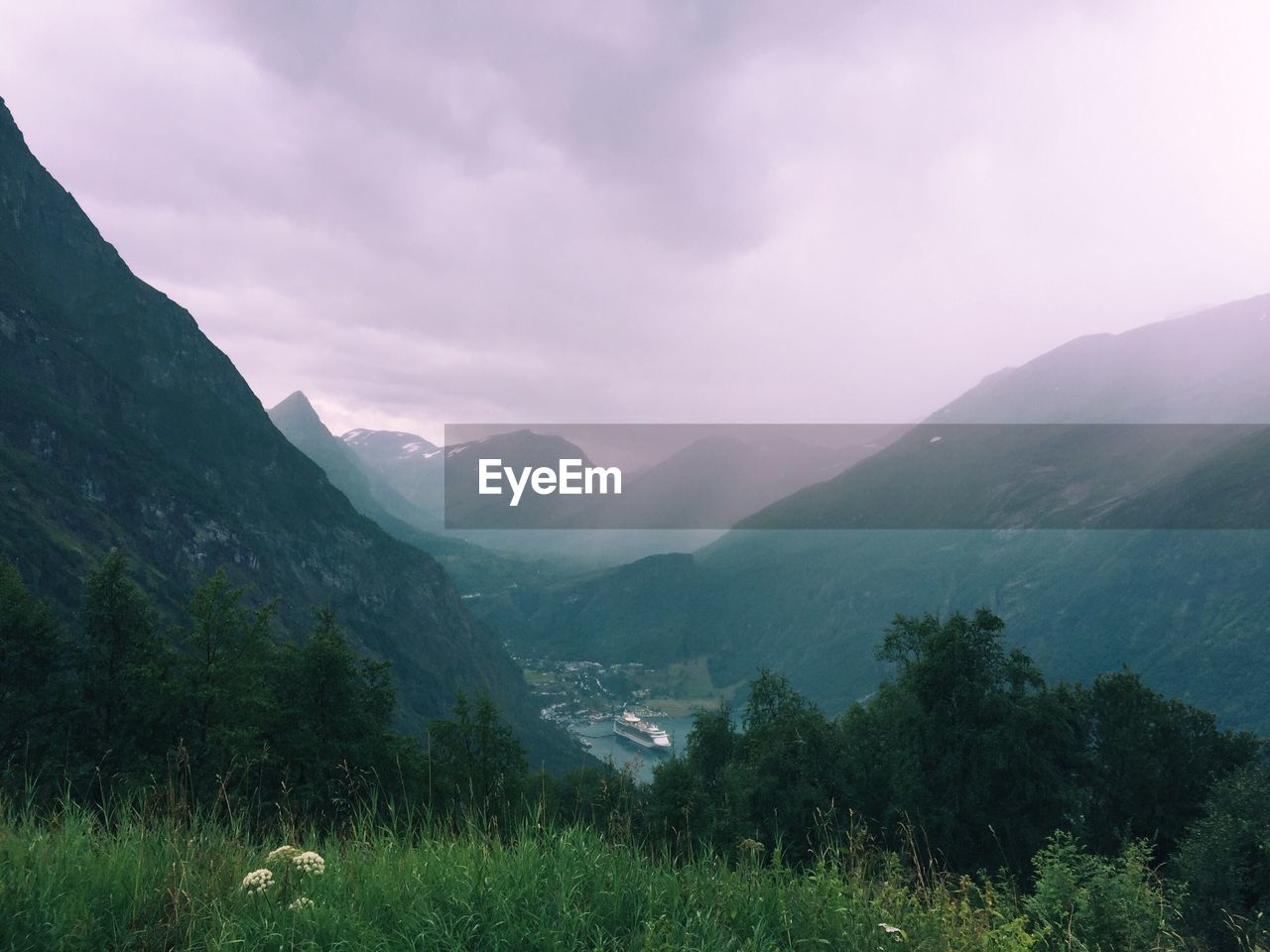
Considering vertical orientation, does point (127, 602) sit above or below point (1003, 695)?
above

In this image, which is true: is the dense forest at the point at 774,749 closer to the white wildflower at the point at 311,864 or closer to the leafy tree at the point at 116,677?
the leafy tree at the point at 116,677

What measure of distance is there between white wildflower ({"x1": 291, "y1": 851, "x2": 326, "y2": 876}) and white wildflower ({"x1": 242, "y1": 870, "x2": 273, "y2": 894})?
0.77 feet

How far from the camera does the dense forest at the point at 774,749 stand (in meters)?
24.1

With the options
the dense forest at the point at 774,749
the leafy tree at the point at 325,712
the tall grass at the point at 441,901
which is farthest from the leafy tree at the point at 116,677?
the tall grass at the point at 441,901

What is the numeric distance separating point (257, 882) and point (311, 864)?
447mm

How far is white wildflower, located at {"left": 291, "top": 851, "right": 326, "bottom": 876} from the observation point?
566cm

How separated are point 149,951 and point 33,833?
252 cm

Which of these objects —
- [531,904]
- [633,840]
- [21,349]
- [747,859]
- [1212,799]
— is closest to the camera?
[531,904]

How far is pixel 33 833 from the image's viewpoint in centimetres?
626

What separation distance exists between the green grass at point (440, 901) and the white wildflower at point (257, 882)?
0.07 meters

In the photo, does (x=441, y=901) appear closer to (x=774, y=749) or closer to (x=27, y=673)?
(x=27, y=673)

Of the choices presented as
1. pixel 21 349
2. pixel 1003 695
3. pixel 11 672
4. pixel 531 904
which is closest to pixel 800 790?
pixel 1003 695

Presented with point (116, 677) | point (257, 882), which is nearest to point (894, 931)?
point (257, 882)

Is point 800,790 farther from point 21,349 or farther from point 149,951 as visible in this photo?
point 21,349
